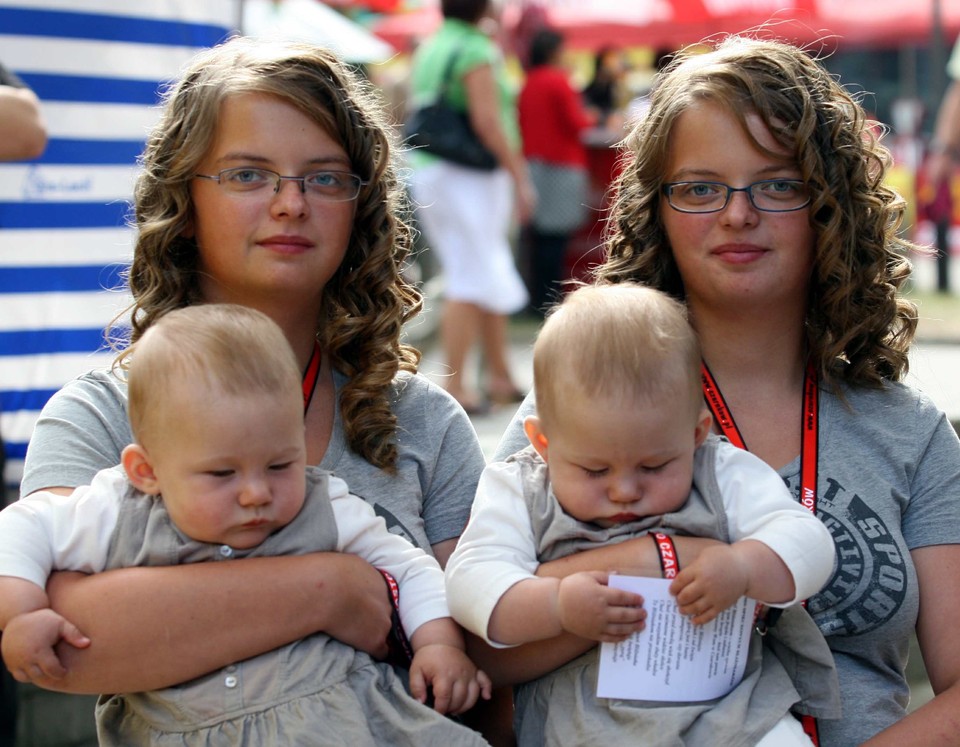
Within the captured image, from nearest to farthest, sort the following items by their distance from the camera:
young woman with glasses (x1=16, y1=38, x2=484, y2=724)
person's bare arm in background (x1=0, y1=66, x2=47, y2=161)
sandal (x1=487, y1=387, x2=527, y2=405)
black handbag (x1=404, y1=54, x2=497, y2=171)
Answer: young woman with glasses (x1=16, y1=38, x2=484, y2=724) → person's bare arm in background (x1=0, y1=66, x2=47, y2=161) → black handbag (x1=404, y1=54, x2=497, y2=171) → sandal (x1=487, y1=387, x2=527, y2=405)

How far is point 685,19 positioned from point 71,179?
10.7 meters

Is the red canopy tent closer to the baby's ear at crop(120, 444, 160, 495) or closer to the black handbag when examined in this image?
the black handbag

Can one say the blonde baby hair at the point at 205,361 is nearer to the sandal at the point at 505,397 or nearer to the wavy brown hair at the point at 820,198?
the wavy brown hair at the point at 820,198

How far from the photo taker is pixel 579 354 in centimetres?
224

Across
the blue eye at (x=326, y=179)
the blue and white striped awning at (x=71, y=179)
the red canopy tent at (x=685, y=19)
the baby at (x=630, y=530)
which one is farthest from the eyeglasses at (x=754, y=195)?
the red canopy tent at (x=685, y=19)

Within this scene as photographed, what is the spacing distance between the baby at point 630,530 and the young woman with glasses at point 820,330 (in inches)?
6.4

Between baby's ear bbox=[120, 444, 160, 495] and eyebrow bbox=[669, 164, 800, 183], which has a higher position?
eyebrow bbox=[669, 164, 800, 183]

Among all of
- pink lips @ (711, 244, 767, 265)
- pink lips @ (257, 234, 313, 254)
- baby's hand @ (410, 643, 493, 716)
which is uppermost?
pink lips @ (711, 244, 767, 265)

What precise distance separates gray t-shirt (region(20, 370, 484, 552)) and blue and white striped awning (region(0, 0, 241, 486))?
1868 millimetres

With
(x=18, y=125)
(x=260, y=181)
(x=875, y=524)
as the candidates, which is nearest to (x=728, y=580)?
(x=875, y=524)

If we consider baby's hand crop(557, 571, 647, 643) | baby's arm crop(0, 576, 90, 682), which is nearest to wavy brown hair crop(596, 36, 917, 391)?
baby's hand crop(557, 571, 647, 643)

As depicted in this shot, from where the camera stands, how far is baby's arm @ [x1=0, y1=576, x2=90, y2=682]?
208cm

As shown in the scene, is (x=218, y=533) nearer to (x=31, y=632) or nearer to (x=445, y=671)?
(x=31, y=632)

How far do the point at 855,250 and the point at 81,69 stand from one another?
2.78m
